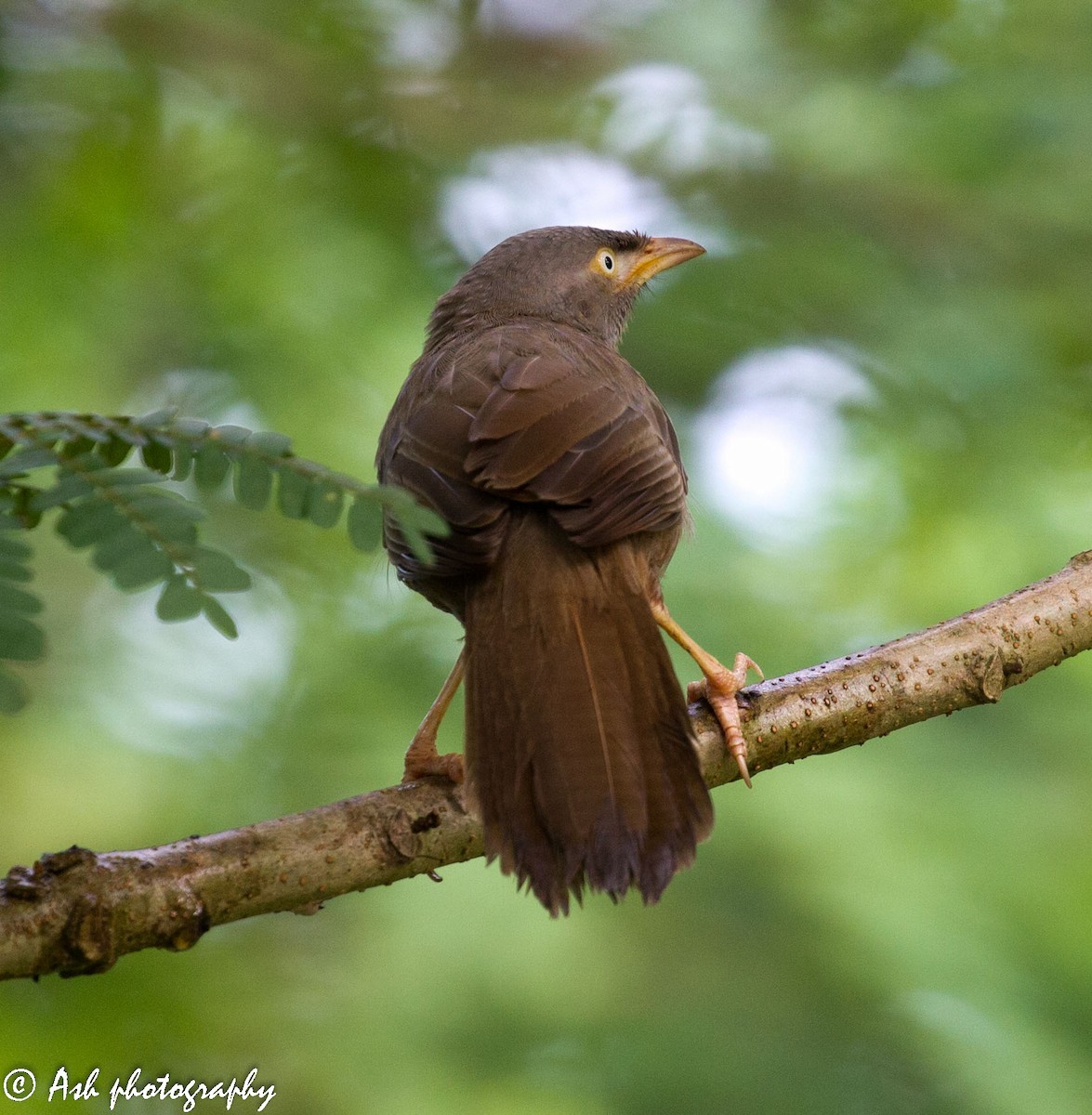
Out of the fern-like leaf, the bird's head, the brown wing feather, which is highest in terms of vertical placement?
the bird's head

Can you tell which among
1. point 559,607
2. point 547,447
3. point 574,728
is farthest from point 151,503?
point 547,447

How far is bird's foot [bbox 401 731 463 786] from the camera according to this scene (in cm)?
344

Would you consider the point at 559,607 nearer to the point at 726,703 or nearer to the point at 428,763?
the point at 726,703

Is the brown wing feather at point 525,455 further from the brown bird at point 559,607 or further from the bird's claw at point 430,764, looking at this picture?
the bird's claw at point 430,764

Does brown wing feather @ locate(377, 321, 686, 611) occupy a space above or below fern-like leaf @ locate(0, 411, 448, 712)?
above

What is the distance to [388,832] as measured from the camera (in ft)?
9.96

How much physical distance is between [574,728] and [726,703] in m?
0.65

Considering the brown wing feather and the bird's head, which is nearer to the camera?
the brown wing feather

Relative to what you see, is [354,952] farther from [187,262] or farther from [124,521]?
[124,521]

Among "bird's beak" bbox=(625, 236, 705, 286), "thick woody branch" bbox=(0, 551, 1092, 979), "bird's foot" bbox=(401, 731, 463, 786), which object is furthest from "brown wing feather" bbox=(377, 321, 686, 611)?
"bird's beak" bbox=(625, 236, 705, 286)

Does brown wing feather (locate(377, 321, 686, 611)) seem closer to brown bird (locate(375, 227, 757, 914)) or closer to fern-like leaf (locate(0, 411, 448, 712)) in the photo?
brown bird (locate(375, 227, 757, 914))

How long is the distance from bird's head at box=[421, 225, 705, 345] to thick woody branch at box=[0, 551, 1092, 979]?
76.8 inches

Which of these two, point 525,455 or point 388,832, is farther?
point 525,455

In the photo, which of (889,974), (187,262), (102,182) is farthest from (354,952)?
(102,182)
